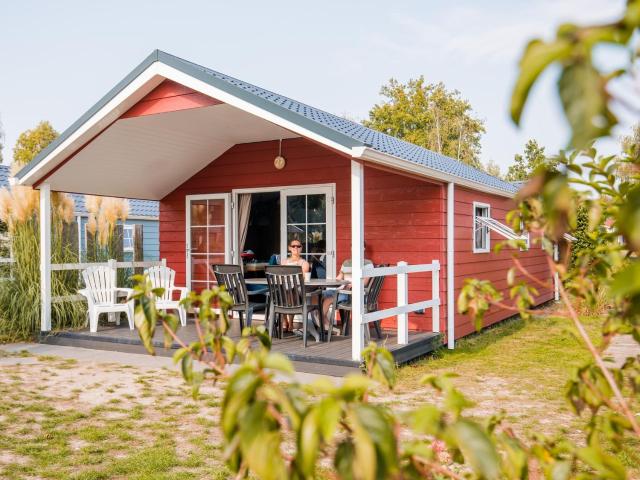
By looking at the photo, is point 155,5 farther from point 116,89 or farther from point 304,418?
point 304,418

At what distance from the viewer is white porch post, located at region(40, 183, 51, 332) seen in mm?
7816

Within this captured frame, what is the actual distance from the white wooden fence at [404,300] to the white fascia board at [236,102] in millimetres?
1403

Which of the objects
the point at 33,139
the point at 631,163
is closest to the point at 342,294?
the point at 631,163

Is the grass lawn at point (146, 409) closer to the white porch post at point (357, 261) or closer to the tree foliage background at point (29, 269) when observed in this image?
the white porch post at point (357, 261)

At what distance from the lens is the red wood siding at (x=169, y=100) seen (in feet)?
21.7

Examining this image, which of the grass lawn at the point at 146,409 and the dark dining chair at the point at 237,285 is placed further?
the dark dining chair at the point at 237,285

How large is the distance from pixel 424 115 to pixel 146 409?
31857 millimetres

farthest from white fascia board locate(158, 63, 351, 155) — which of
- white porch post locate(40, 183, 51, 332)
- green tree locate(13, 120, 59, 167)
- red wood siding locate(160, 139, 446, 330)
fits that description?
green tree locate(13, 120, 59, 167)

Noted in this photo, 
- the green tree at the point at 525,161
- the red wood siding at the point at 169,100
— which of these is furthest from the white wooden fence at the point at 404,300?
the green tree at the point at 525,161

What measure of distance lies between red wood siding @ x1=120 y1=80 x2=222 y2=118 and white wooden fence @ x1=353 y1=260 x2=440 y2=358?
261 cm

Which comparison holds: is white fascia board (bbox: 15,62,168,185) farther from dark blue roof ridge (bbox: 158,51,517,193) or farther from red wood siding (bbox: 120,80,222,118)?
dark blue roof ridge (bbox: 158,51,517,193)

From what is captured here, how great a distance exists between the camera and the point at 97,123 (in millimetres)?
7184

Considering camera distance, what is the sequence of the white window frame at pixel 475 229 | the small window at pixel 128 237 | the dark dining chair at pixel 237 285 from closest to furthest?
the dark dining chair at pixel 237 285 < the white window frame at pixel 475 229 < the small window at pixel 128 237

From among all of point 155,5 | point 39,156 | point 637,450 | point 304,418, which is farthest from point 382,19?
point 304,418
